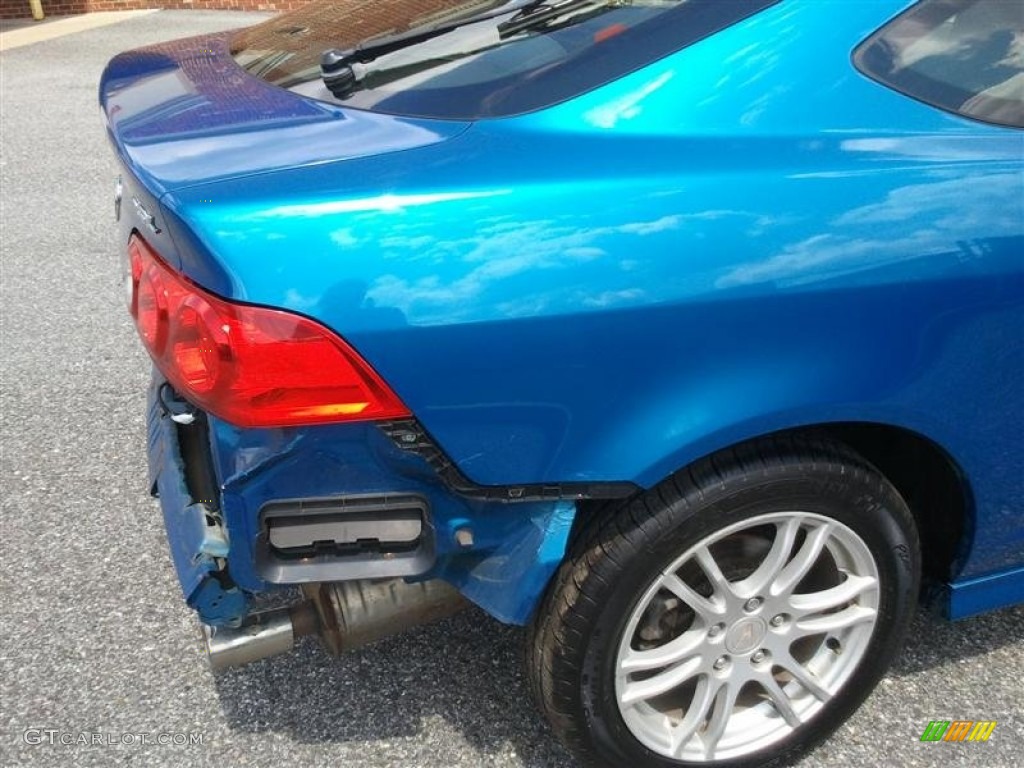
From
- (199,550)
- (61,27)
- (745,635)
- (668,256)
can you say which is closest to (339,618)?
(199,550)

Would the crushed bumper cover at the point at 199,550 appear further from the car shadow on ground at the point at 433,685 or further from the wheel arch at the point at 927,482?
the wheel arch at the point at 927,482

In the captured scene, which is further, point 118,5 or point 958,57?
point 118,5

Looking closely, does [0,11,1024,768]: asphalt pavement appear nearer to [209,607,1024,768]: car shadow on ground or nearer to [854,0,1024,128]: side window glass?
[209,607,1024,768]: car shadow on ground

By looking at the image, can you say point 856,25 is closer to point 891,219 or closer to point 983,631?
point 891,219

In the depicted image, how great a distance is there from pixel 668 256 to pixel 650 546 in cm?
53

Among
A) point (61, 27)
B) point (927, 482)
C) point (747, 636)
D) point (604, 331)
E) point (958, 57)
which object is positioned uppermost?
point (958, 57)

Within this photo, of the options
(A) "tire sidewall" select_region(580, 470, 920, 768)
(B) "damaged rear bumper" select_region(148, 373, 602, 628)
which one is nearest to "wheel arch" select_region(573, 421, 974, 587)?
(A) "tire sidewall" select_region(580, 470, 920, 768)

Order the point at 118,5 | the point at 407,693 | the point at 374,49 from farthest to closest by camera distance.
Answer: the point at 118,5, the point at 407,693, the point at 374,49

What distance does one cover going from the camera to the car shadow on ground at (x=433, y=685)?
7.32 ft

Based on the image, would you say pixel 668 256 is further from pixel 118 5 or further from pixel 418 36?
pixel 118 5

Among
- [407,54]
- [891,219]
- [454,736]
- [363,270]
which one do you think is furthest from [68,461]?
[891,219]

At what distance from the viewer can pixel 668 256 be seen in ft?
5.23

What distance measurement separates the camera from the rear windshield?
5.73 feet

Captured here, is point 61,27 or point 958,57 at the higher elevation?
point 958,57
